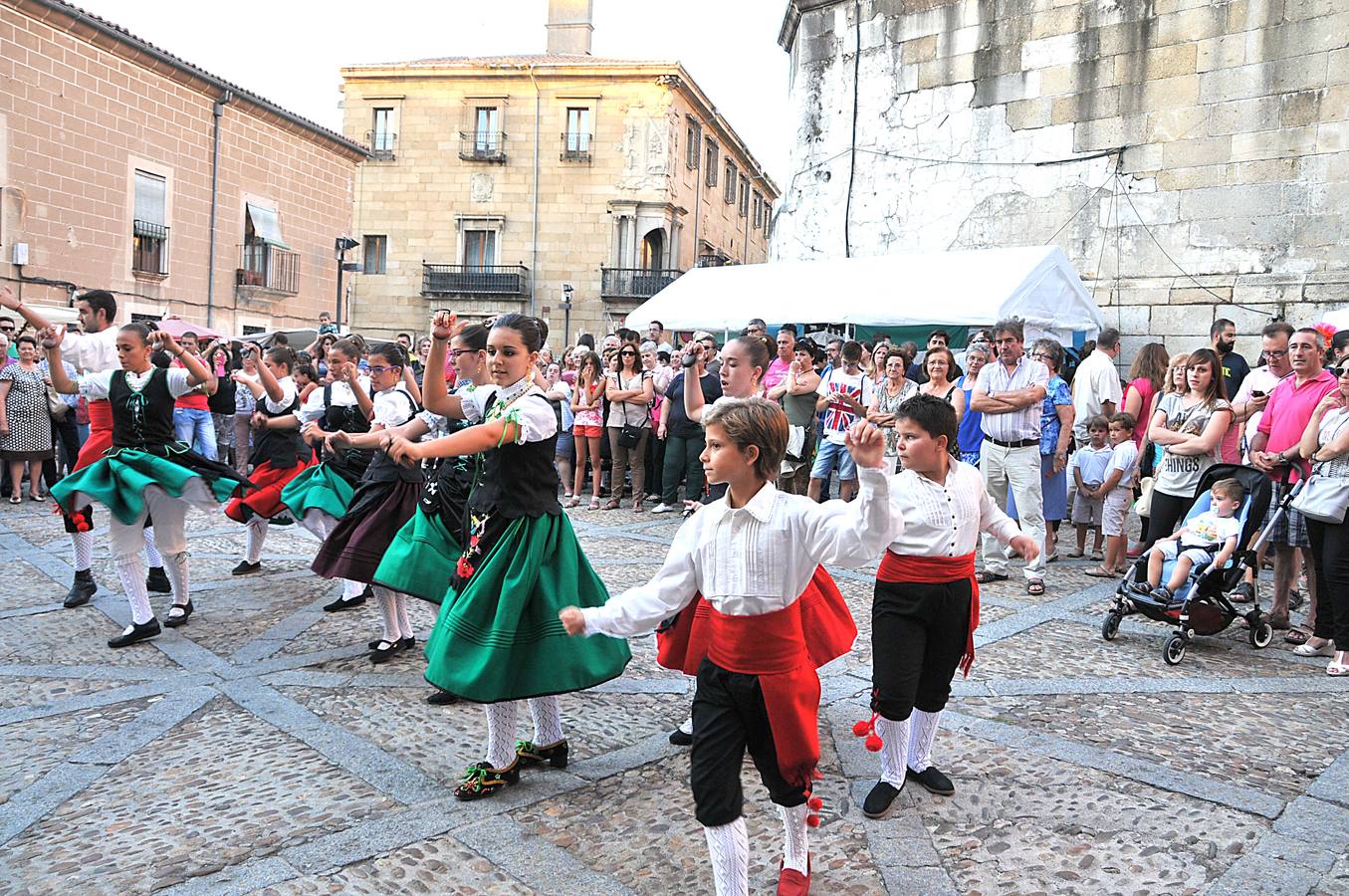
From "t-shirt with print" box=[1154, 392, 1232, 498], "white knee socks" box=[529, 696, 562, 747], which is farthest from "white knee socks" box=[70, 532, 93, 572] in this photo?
"t-shirt with print" box=[1154, 392, 1232, 498]

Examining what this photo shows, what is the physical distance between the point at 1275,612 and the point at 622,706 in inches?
180

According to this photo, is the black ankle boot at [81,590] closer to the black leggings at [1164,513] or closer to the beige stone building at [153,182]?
the black leggings at [1164,513]

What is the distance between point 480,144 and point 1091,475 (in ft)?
108

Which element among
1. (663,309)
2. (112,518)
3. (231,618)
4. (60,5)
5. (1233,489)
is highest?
(60,5)

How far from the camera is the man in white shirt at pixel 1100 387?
9297 millimetres

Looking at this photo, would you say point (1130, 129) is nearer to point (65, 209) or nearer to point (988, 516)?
point (988, 516)

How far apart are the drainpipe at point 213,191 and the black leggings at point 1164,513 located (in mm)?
22937

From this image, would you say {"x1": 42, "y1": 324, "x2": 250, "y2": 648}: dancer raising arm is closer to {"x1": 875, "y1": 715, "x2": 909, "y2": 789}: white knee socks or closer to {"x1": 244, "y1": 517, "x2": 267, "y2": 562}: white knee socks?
{"x1": 244, "y1": 517, "x2": 267, "y2": 562}: white knee socks

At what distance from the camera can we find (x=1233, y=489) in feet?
20.2

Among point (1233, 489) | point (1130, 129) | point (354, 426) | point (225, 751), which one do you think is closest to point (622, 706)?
point (225, 751)

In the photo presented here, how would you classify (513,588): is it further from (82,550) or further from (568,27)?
(568,27)

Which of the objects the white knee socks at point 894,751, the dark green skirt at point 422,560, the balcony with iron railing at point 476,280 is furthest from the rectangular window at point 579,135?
the white knee socks at point 894,751

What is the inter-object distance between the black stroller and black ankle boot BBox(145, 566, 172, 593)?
6257 mm

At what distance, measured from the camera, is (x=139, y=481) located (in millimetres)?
5789
